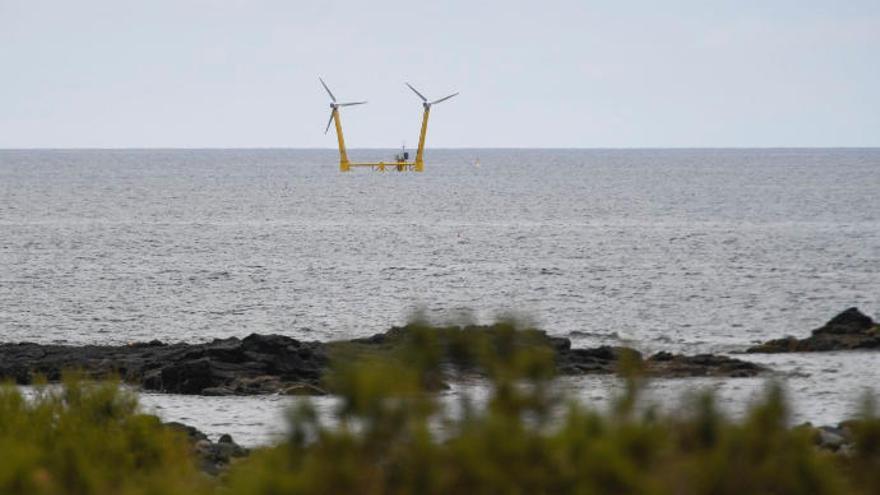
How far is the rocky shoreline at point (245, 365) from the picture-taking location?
27.0 metres

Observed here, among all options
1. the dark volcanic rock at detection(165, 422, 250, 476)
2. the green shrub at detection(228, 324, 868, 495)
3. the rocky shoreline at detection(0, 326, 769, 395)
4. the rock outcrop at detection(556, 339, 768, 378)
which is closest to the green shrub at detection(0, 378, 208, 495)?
the green shrub at detection(228, 324, 868, 495)

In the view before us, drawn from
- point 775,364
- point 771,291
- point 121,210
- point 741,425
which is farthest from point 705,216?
point 741,425

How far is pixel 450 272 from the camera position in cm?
5709

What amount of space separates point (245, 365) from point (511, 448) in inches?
797

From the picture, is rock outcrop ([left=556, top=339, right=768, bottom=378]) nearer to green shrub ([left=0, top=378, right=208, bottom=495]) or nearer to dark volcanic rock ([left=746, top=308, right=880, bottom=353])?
dark volcanic rock ([left=746, top=308, right=880, bottom=353])

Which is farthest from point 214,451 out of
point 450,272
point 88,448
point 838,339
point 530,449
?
point 450,272

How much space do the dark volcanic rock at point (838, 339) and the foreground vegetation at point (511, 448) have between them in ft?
73.5

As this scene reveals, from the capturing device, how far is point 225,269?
58.8 metres

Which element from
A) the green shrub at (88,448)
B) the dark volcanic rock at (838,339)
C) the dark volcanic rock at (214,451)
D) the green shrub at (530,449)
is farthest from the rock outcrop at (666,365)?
the green shrub at (530,449)

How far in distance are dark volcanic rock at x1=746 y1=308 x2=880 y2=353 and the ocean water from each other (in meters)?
1.09

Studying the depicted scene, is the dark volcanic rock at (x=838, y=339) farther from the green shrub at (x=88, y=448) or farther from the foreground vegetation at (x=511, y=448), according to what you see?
the foreground vegetation at (x=511, y=448)

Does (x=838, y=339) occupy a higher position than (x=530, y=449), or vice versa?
(x=530, y=449)

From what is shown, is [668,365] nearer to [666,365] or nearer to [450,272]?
[666,365]

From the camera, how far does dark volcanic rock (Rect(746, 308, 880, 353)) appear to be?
1219 inches
